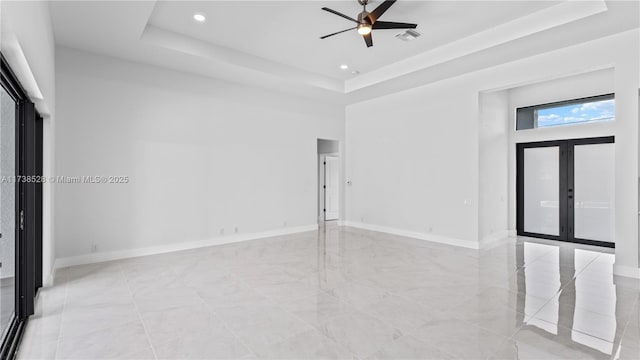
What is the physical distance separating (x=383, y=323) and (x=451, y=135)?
4.65 meters

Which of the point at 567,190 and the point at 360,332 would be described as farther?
the point at 567,190

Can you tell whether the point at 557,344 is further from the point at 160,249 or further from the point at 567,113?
the point at 567,113

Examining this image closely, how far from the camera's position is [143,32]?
4.54 metres

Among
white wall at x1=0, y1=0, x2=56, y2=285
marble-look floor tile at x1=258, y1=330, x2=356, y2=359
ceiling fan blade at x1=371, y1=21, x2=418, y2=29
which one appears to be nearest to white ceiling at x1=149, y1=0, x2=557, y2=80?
ceiling fan blade at x1=371, y1=21, x2=418, y2=29

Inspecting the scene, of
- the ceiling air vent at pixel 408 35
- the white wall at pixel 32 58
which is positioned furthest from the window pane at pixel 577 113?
the white wall at pixel 32 58

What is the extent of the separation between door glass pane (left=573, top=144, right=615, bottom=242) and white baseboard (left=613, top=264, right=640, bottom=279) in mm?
2112

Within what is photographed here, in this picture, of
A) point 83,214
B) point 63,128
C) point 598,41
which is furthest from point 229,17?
point 598,41

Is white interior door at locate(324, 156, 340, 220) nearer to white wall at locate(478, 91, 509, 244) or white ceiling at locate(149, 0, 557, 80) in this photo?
white ceiling at locate(149, 0, 557, 80)

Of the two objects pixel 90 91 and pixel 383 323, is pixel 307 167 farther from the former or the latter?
pixel 383 323

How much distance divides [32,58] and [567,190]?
8.38 m

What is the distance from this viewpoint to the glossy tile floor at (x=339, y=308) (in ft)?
8.35

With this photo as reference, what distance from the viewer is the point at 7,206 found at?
307 centimetres

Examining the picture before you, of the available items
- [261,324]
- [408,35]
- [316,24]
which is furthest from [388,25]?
[261,324]

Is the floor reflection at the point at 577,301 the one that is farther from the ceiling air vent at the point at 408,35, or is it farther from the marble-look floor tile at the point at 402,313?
the ceiling air vent at the point at 408,35
